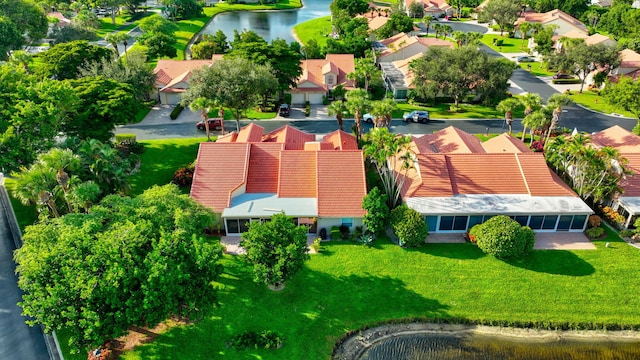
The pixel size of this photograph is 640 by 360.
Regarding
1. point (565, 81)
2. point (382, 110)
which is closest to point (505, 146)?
point (382, 110)

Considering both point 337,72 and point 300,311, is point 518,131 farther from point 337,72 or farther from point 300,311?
point 300,311

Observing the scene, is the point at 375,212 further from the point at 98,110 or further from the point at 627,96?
the point at 627,96

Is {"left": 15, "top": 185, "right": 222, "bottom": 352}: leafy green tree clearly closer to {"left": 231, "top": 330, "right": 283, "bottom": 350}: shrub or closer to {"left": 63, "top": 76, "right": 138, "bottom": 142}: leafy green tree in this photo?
{"left": 231, "top": 330, "right": 283, "bottom": 350}: shrub

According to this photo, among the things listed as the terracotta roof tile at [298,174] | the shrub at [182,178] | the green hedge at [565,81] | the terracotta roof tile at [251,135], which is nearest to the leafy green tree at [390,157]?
the terracotta roof tile at [298,174]

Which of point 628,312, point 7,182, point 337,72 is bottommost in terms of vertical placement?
point 628,312

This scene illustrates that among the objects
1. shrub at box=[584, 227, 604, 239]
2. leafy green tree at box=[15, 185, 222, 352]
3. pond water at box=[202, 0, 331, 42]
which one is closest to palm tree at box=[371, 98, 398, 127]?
shrub at box=[584, 227, 604, 239]

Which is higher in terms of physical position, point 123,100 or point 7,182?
point 123,100

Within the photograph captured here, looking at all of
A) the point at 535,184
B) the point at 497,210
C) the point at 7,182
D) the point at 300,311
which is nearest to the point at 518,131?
the point at 535,184
